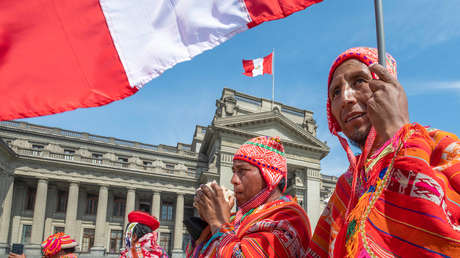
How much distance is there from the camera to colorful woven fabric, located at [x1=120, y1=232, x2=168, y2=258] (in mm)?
4387

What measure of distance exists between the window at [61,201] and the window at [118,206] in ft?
15.9

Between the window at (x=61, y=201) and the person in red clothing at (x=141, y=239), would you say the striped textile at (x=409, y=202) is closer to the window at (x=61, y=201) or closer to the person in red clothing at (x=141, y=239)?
the person in red clothing at (x=141, y=239)

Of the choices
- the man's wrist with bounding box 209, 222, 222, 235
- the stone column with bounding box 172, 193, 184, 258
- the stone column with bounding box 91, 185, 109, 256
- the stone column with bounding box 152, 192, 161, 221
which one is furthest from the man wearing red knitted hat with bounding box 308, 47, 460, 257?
the stone column with bounding box 172, 193, 184, 258

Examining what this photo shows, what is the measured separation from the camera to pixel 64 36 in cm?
217

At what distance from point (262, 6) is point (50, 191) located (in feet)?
117

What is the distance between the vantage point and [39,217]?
29547mm

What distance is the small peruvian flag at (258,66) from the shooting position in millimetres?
23312

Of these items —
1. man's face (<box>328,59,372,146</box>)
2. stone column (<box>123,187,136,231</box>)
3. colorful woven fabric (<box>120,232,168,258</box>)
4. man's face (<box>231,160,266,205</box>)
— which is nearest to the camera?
man's face (<box>328,59,372,146</box>)

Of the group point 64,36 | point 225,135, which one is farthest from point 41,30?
point 225,135

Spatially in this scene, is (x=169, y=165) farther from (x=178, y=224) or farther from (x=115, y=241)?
(x=115, y=241)

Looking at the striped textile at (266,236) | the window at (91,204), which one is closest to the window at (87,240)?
the window at (91,204)

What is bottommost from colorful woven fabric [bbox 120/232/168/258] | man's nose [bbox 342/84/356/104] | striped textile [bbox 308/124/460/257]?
colorful woven fabric [bbox 120/232/168/258]

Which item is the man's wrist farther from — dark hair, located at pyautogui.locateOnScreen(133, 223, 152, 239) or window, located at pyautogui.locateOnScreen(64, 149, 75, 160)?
window, located at pyautogui.locateOnScreen(64, 149, 75, 160)

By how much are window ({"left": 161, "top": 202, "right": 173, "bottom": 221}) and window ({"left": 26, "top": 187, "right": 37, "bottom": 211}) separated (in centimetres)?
1285
